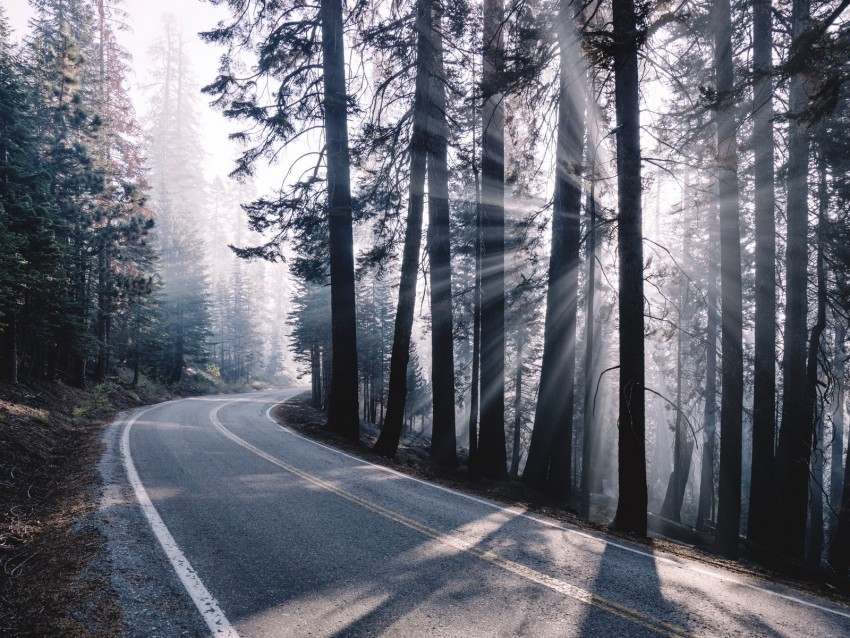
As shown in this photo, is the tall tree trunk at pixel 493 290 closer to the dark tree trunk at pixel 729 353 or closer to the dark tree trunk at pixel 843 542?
the dark tree trunk at pixel 729 353

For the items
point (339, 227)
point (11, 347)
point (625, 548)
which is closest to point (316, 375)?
point (11, 347)

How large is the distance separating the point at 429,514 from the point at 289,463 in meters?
4.28

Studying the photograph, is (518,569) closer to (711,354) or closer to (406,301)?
(406,301)

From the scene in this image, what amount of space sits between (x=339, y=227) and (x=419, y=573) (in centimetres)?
1153

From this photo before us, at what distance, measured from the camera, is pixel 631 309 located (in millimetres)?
8023

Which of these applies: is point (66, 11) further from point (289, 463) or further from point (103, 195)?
point (289, 463)

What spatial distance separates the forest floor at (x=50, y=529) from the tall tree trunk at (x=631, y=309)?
7323mm

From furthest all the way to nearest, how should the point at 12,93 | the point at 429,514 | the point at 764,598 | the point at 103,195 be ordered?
the point at 103,195 < the point at 12,93 < the point at 429,514 < the point at 764,598

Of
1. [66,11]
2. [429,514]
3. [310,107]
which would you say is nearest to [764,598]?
[429,514]

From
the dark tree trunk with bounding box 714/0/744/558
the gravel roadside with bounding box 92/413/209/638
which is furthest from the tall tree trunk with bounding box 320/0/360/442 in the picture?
the dark tree trunk with bounding box 714/0/744/558

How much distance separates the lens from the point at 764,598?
16.1 feet

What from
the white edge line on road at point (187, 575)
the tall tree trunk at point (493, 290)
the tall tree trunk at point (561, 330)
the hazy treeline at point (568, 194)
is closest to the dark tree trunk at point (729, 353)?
the hazy treeline at point (568, 194)

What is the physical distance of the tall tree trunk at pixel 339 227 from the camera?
45.9 ft

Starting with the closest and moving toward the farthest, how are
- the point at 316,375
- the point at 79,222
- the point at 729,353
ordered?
the point at 729,353, the point at 79,222, the point at 316,375
